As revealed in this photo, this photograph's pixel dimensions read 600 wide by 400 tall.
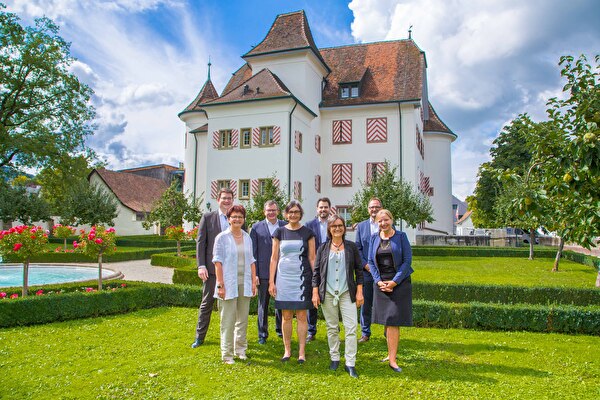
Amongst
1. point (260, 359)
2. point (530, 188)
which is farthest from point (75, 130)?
point (530, 188)

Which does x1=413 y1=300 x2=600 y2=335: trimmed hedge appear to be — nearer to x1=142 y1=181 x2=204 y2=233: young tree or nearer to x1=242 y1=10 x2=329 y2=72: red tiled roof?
x1=142 y1=181 x2=204 y2=233: young tree

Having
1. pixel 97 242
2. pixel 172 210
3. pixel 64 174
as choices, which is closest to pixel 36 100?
pixel 64 174

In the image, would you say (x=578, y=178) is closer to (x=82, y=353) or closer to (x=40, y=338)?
(x=82, y=353)

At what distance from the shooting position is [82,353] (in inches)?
237

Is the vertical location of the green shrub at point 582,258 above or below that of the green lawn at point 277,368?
above

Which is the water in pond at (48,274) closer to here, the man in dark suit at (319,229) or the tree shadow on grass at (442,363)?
the man in dark suit at (319,229)

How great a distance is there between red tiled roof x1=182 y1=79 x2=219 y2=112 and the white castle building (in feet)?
0.29

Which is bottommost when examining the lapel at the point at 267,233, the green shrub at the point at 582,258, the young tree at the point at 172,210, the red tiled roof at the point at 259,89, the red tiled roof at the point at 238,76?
the green shrub at the point at 582,258

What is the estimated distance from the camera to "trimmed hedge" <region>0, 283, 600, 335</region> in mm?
7590

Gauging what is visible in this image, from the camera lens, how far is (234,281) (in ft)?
19.0

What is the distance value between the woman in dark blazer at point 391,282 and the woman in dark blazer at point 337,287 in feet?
0.99

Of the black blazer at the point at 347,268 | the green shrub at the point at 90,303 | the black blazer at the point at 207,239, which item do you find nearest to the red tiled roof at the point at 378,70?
the green shrub at the point at 90,303

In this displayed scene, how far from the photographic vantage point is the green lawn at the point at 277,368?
Result: 478cm

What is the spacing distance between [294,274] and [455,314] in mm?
3709
